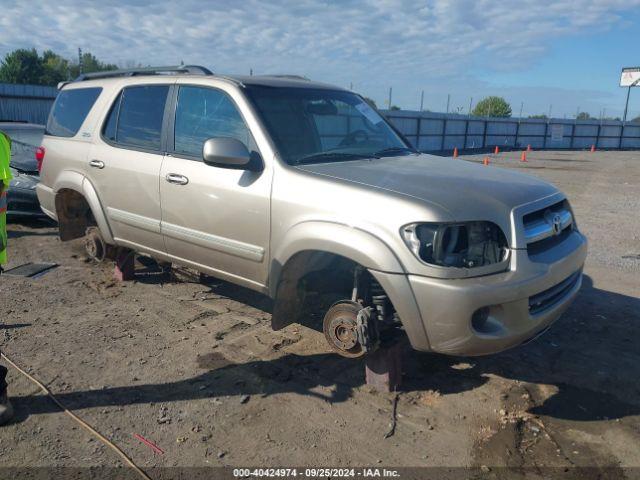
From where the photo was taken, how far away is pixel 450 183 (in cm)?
340

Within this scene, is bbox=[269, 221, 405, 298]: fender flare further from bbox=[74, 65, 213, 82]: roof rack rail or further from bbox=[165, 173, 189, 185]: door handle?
bbox=[74, 65, 213, 82]: roof rack rail

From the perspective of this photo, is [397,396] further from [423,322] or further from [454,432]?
[423,322]

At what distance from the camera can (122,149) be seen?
4.83 metres

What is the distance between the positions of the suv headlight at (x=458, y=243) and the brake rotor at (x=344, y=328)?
63 centimetres

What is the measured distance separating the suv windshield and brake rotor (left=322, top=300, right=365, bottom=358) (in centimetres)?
107

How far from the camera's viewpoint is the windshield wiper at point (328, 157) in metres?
3.80

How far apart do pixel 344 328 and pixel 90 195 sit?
309 cm

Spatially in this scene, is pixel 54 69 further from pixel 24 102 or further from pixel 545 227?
pixel 545 227

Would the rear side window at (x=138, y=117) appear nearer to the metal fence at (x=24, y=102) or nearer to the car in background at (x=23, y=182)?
the car in background at (x=23, y=182)

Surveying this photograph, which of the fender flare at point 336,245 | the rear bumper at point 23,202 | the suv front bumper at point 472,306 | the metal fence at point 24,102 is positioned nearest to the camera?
the suv front bumper at point 472,306

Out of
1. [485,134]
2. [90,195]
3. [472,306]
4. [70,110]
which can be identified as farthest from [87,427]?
[485,134]

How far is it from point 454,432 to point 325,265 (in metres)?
1.30

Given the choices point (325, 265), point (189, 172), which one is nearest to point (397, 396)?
point (325, 265)

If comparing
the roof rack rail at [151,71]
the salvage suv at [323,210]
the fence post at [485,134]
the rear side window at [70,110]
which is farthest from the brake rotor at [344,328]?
the fence post at [485,134]
